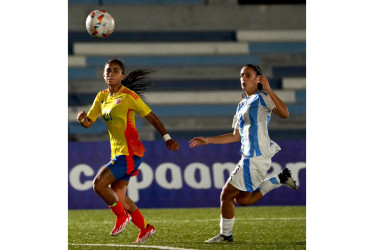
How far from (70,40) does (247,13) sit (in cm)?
359

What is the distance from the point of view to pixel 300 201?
979cm

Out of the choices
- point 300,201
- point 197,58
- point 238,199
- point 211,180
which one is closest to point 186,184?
point 211,180

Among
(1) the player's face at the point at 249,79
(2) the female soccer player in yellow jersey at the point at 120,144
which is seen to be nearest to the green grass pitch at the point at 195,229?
(2) the female soccer player in yellow jersey at the point at 120,144

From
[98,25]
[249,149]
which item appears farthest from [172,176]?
[249,149]

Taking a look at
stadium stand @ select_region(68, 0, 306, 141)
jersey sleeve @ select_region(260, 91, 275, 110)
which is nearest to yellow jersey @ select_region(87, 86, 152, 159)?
jersey sleeve @ select_region(260, 91, 275, 110)

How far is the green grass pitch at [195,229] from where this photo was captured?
5715 mm

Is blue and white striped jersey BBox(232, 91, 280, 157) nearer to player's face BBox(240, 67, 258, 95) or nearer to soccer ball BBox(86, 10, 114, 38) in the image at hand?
player's face BBox(240, 67, 258, 95)

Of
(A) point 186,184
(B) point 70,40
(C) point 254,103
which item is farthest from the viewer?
(B) point 70,40

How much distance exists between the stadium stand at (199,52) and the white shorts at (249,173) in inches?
339

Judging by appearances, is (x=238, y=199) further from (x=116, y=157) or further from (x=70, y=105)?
(x=70, y=105)

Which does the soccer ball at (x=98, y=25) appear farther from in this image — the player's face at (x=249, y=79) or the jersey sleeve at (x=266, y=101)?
the jersey sleeve at (x=266, y=101)

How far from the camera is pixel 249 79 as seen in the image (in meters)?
5.75

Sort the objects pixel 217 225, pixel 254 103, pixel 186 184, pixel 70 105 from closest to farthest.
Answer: pixel 254 103 < pixel 217 225 < pixel 186 184 < pixel 70 105

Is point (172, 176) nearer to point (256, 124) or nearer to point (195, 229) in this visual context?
point (195, 229)
